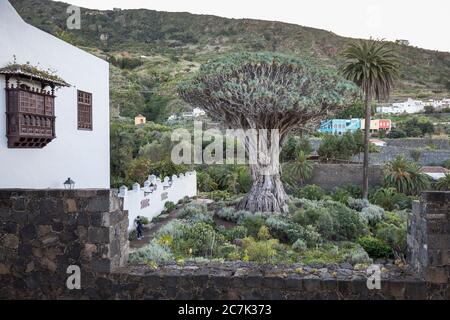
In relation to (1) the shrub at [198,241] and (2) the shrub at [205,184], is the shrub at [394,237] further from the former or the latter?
(2) the shrub at [205,184]

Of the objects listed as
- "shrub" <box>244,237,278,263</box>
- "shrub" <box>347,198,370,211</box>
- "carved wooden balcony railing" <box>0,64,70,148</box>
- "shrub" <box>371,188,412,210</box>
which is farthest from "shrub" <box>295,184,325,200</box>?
"carved wooden balcony railing" <box>0,64,70,148</box>

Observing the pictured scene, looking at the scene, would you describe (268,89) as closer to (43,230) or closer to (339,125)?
(43,230)

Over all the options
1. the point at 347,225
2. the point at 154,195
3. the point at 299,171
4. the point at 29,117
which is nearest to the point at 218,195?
the point at 299,171

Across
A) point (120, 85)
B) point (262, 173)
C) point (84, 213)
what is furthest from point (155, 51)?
point (84, 213)

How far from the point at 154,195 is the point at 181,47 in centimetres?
6183

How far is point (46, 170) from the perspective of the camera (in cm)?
1209

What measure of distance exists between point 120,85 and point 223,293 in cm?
5531

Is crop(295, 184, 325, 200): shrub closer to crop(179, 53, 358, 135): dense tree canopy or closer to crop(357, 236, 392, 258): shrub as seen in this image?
crop(179, 53, 358, 135): dense tree canopy

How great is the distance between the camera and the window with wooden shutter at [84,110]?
569 inches

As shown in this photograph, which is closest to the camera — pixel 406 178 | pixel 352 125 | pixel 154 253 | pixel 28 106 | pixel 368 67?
pixel 28 106

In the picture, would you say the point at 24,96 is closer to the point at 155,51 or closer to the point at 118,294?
the point at 118,294

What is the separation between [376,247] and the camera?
17297mm

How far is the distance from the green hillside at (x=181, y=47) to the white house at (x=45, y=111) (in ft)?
136

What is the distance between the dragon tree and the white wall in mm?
3750
